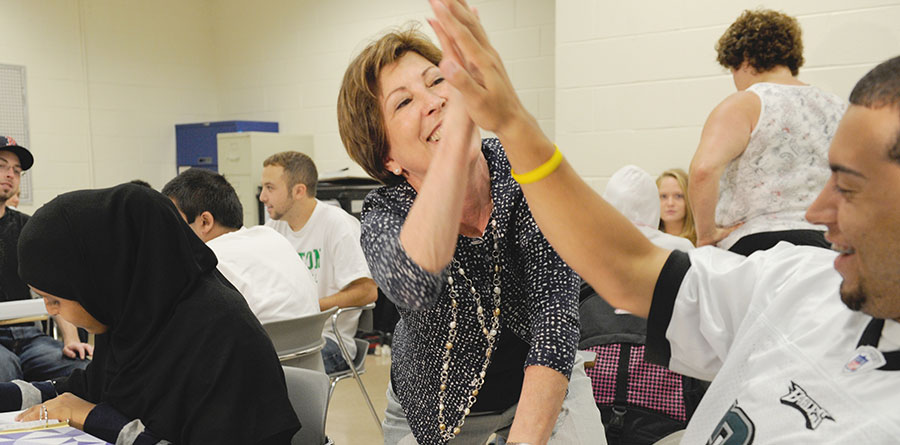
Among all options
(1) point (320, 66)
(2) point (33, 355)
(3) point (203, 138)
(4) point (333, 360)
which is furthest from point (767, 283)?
(3) point (203, 138)

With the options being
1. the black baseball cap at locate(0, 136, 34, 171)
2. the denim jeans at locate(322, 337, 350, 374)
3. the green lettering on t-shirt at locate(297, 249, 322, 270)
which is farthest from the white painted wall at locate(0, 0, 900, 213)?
the black baseball cap at locate(0, 136, 34, 171)

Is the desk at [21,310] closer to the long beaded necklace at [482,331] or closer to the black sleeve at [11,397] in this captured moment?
the black sleeve at [11,397]

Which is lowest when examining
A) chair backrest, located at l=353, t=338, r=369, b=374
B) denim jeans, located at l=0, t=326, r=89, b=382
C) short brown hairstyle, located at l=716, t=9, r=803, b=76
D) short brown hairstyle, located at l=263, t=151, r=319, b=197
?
chair backrest, located at l=353, t=338, r=369, b=374

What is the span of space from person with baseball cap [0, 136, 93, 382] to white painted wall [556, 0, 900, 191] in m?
2.99

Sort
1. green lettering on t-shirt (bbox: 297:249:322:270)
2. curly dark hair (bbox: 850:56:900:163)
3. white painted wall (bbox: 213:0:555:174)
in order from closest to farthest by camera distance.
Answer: curly dark hair (bbox: 850:56:900:163), green lettering on t-shirt (bbox: 297:249:322:270), white painted wall (bbox: 213:0:555:174)

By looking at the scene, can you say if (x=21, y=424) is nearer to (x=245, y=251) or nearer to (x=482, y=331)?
(x=482, y=331)

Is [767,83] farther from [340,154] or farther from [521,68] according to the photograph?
[340,154]

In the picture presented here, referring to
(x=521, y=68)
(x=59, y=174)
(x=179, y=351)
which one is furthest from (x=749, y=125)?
(x=59, y=174)

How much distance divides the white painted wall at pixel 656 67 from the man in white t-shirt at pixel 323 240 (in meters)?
1.63

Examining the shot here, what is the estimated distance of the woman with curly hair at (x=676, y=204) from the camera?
3986mm

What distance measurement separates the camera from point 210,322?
5.34ft

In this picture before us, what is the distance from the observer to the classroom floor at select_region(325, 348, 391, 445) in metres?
3.60

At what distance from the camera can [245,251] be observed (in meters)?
2.64

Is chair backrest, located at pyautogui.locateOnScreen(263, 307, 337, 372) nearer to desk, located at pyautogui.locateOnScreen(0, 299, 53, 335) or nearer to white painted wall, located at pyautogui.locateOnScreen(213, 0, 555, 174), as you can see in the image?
desk, located at pyautogui.locateOnScreen(0, 299, 53, 335)
